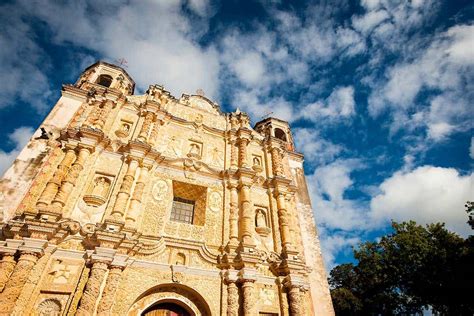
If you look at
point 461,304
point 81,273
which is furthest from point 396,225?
point 81,273

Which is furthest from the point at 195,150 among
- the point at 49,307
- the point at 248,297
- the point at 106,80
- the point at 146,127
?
the point at 49,307

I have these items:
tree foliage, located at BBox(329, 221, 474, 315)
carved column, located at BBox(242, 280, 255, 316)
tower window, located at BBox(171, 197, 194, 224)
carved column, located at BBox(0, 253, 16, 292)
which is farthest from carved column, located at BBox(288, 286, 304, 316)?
tree foliage, located at BBox(329, 221, 474, 315)

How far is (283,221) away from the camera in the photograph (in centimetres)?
971

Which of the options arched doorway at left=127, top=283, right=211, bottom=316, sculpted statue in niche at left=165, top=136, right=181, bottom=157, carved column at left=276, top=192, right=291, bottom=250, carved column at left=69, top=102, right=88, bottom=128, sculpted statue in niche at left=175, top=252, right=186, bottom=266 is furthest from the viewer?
sculpted statue in niche at left=165, top=136, right=181, bottom=157

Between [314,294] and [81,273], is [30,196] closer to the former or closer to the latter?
[81,273]

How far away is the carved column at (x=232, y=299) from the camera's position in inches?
283

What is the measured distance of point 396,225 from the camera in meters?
18.3

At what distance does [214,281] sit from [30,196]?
222 inches

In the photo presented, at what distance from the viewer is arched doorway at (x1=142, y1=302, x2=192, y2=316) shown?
23.0ft

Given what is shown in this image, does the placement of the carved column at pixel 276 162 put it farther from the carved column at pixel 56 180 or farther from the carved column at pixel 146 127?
the carved column at pixel 56 180

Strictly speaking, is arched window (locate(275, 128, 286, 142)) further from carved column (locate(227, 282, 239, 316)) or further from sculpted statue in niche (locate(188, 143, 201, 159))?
carved column (locate(227, 282, 239, 316))

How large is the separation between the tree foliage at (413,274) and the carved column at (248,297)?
12.7 metres

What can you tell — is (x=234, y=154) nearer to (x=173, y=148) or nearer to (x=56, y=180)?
(x=173, y=148)

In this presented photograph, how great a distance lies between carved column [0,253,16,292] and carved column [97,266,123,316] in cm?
201
